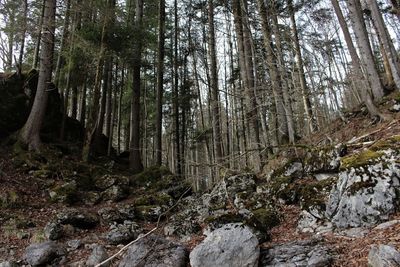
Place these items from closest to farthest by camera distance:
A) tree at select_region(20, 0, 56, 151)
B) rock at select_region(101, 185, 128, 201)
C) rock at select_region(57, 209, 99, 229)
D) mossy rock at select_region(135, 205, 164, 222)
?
rock at select_region(57, 209, 99, 229), mossy rock at select_region(135, 205, 164, 222), rock at select_region(101, 185, 128, 201), tree at select_region(20, 0, 56, 151)

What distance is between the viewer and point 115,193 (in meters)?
9.41

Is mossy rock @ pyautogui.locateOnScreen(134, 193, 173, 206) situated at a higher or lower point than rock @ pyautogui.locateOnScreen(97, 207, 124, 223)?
higher

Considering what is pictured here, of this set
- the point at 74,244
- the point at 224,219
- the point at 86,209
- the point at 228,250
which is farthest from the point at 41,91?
the point at 228,250

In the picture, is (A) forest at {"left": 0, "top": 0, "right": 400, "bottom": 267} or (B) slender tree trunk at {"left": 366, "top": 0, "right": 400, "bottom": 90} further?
(B) slender tree trunk at {"left": 366, "top": 0, "right": 400, "bottom": 90}

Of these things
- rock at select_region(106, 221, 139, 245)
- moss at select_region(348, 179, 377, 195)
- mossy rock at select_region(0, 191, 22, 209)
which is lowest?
rock at select_region(106, 221, 139, 245)

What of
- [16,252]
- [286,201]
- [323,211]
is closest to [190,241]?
[286,201]

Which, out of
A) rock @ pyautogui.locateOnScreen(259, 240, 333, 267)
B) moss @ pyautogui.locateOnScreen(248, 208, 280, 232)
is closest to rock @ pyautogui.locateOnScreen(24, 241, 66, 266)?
moss @ pyautogui.locateOnScreen(248, 208, 280, 232)

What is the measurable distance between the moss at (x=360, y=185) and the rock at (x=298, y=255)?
932 mm

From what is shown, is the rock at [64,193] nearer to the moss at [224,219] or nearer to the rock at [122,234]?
the rock at [122,234]

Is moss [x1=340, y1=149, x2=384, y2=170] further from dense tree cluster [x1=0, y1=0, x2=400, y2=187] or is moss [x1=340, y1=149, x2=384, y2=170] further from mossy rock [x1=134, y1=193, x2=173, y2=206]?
mossy rock [x1=134, y1=193, x2=173, y2=206]

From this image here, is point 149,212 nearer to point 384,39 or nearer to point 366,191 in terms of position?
point 366,191

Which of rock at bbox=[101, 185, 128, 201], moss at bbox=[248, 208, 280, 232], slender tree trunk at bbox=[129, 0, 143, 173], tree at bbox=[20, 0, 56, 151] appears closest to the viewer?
moss at bbox=[248, 208, 280, 232]

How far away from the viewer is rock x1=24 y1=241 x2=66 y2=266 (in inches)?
225

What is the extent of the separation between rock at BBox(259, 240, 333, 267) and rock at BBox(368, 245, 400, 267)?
52cm
